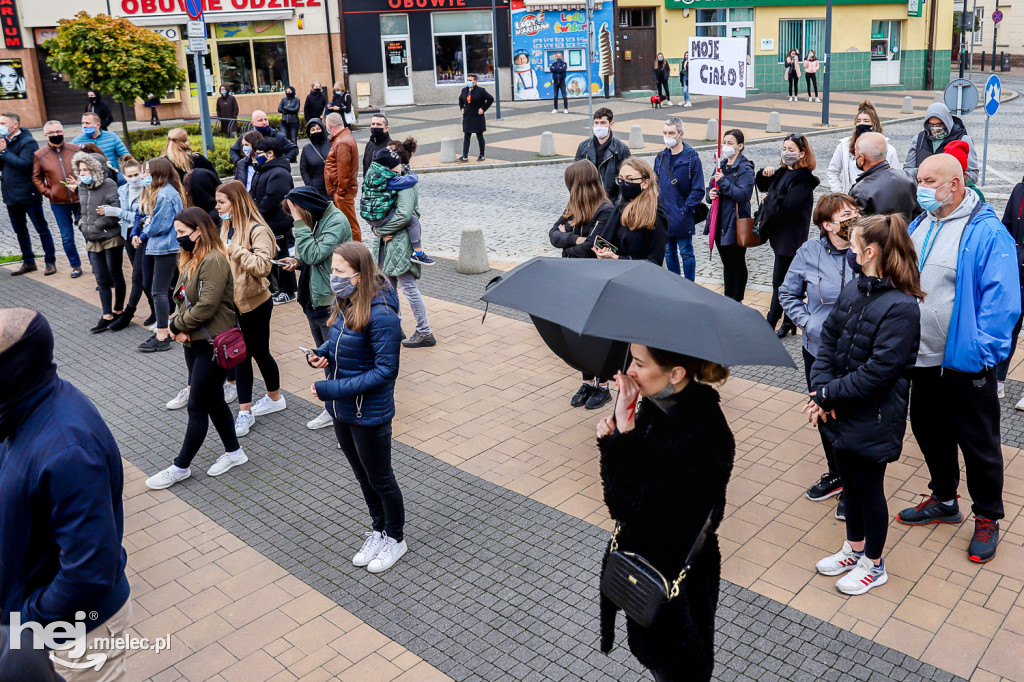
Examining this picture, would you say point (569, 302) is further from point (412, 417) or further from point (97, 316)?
point (97, 316)

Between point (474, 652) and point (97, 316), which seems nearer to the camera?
point (474, 652)

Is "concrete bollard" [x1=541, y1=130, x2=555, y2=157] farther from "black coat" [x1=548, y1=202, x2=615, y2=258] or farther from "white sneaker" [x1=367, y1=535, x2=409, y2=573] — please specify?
"white sneaker" [x1=367, y1=535, x2=409, y2=573]

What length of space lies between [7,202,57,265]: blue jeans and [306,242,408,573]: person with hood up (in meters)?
8.66

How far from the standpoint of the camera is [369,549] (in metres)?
5.82

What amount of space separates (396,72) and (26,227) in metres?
22.8

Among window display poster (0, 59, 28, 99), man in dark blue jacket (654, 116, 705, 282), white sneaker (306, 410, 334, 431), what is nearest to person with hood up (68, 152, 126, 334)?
white sneaker (306, 410, 334, 431)

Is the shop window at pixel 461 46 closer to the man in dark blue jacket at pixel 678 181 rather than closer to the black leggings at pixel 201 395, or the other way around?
the man in dark blue jacket at pixel 678 181

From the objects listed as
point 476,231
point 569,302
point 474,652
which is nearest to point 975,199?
point 569,302

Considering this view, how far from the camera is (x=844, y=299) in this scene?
509 centimetres

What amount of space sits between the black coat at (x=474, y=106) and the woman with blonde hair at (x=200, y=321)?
567 inches

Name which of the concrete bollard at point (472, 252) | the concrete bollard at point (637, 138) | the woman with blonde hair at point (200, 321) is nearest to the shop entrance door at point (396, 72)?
the concrete bollard at point (637, 138)

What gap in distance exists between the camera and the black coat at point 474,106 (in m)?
20.6

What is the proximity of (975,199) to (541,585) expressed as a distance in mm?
3316

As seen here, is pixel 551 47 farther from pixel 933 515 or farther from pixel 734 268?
pixel 933 515
